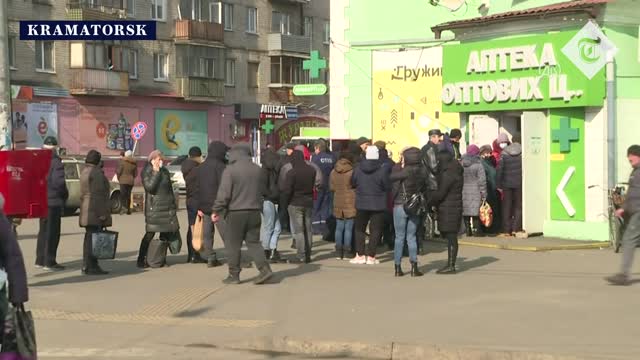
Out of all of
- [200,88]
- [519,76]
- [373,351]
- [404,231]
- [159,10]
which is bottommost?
[373,351]

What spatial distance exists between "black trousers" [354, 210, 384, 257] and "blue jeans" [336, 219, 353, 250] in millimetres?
349

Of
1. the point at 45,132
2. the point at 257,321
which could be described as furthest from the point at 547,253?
the point at 45,132

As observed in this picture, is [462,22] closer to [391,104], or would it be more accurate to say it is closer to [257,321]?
[391,104]

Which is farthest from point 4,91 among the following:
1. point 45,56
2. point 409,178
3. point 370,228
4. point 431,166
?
point 45,56

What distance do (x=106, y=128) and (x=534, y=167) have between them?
3128 cm

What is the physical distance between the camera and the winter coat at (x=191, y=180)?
14438 mm

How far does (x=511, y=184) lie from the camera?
57.0ft

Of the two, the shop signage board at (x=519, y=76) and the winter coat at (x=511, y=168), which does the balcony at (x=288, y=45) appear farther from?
the winter coat at (x=511, y=168)

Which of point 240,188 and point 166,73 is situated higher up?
point 166,73

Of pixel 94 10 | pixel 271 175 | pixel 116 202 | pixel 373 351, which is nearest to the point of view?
pixel 373 351

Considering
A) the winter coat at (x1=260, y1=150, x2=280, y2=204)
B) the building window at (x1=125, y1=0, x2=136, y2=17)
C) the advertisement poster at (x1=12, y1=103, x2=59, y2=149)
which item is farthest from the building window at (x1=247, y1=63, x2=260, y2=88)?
the winter coat at (x1=260, y1=150, x2=280, y2=204)

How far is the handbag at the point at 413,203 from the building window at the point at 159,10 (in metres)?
37.7

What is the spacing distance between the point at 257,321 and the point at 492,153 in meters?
9.81

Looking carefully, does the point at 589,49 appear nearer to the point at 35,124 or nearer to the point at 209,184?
the point at 209,184
